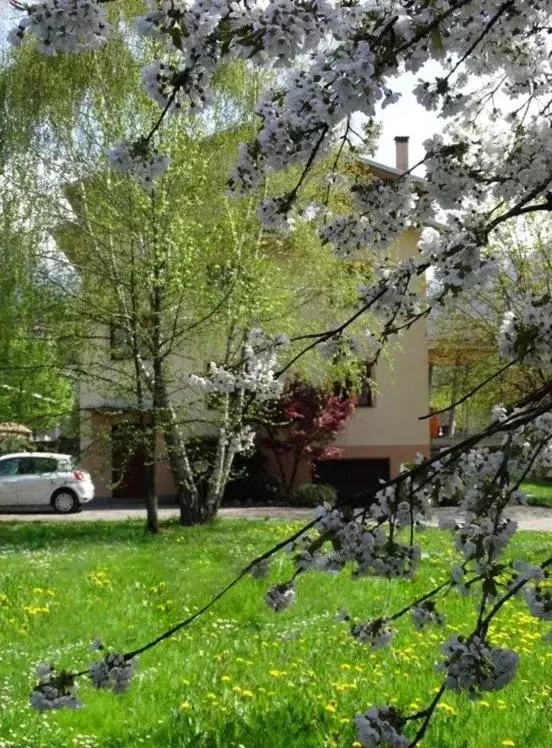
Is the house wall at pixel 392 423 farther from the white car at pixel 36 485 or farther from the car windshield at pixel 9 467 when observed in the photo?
the car windshield at pixel 9 467

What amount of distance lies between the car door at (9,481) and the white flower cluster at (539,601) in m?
20.9

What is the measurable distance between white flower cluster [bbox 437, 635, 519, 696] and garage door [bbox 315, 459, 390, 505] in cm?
2310

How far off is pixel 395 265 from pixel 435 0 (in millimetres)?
1495

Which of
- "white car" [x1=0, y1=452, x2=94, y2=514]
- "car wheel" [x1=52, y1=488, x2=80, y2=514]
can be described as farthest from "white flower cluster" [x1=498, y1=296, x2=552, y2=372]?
"car wheel" [x1=52, y1=488, x2=80, y2=514]

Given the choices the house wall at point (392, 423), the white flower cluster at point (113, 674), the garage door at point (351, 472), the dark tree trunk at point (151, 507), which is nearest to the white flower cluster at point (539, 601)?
the white flower cluster at point (113, 674)

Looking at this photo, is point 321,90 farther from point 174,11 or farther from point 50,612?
point 50,612

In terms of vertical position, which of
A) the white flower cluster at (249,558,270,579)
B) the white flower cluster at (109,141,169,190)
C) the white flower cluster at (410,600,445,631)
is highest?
the white flower cluster at (109,141,169,190)

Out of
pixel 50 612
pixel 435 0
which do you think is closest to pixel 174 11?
pixel 435 0

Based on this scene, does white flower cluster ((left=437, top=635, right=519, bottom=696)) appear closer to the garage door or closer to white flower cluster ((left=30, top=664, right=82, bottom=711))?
white flower cluster ((left=30, top=664, right=82, bottom=711))

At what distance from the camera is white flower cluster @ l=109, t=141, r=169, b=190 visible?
10.5 ft

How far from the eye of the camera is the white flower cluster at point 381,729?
266cm

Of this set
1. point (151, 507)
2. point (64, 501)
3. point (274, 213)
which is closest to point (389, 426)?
point (64, 501)

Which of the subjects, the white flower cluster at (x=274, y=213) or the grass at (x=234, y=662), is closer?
the white flower cluster at (x=274, y=213)

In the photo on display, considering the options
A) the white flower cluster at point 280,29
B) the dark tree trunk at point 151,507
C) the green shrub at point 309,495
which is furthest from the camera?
the green shrub at point 309,495
